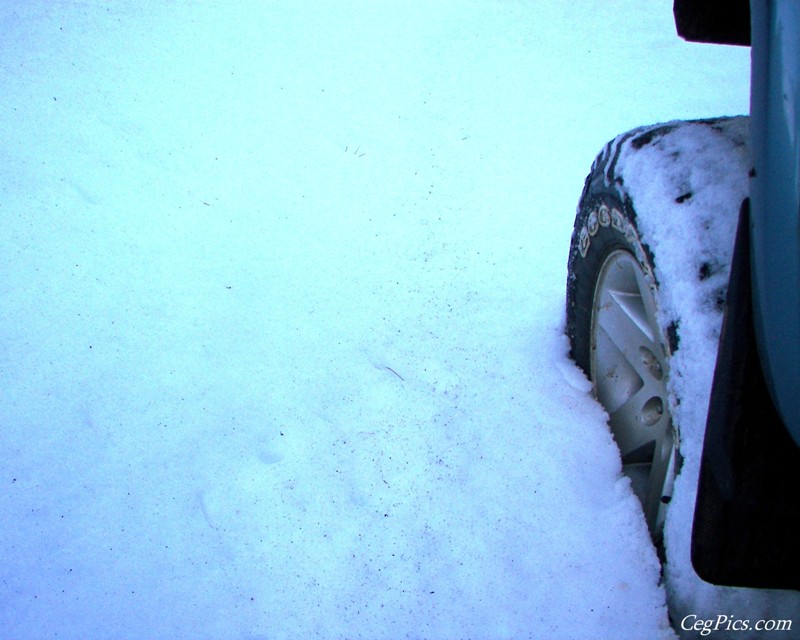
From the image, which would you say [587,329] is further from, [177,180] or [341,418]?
[177,180]

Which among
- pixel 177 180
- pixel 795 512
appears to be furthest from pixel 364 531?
pixel 177 180

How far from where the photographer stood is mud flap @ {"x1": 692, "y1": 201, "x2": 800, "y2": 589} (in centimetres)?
102

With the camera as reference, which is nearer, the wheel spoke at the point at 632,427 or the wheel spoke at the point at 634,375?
the wheel spoke at the point at 634,375

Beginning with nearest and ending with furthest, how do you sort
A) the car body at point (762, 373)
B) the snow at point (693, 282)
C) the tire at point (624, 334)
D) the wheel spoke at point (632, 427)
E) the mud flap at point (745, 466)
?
1. the car body at point (762, 373)
2. the mud flap at point (745, 466)
3. the snow at point (693, 282)
4. the tire at point (624, 334)
5. the wheel spoke at point (632, 427)

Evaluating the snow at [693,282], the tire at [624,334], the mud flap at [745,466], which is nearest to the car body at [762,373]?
the mud flap at [745,466]

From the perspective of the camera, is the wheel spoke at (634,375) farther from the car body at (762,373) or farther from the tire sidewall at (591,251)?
the car body at (762,373)

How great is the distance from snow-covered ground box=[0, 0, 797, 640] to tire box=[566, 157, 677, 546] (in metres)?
0.08

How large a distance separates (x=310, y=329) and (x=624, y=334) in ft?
3.36

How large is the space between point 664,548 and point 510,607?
35 cm

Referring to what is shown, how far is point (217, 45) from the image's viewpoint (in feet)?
12.0

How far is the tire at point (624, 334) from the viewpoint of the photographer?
4.59 ft

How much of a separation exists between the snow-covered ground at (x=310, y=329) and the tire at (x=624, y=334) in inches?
3.2

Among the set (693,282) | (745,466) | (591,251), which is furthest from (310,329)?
(745,466)

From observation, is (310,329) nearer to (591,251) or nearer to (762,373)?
(591,251)
